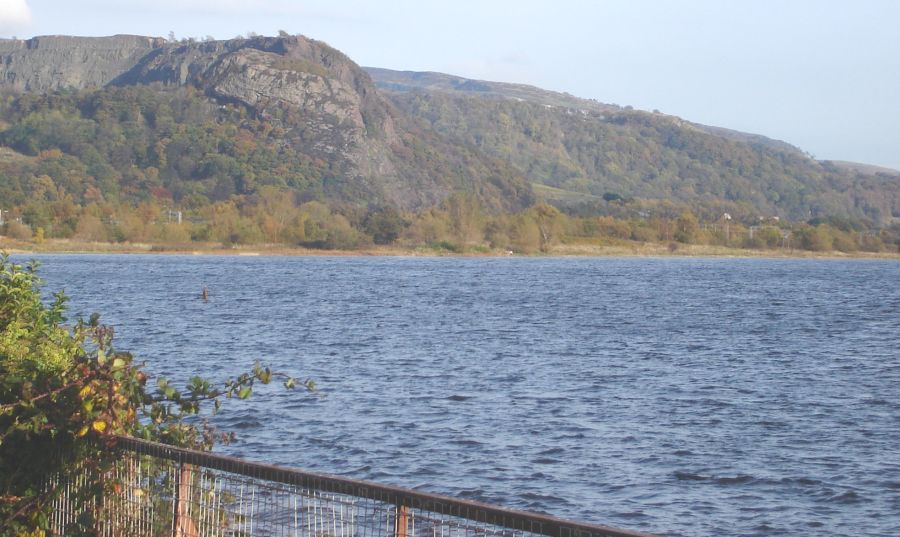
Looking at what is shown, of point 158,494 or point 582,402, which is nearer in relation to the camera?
point 158,494

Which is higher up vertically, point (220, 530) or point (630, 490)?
point (220, 530)

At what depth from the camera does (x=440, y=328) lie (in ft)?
176

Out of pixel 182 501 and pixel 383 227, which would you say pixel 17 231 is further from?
pixel 182 501

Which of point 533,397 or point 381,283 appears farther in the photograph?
point 381,283

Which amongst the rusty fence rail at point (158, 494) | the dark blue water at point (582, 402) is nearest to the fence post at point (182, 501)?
the rusty fence rail at point (158, 494)

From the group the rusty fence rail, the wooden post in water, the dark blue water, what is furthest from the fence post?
the dark blue water

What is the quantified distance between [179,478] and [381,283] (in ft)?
309

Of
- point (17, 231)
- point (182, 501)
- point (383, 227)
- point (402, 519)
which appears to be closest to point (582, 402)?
point (182, 501)

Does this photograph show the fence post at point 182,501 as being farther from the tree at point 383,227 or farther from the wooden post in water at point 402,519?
the tree at point 383,227

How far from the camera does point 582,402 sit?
29.5 metres

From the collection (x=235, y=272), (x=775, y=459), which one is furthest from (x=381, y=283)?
(x=775, y=459)

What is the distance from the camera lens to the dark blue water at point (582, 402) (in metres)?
19.4

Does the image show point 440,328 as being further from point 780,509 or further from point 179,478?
point 179,478

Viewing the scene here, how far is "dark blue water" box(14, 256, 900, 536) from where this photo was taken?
63.8ft
